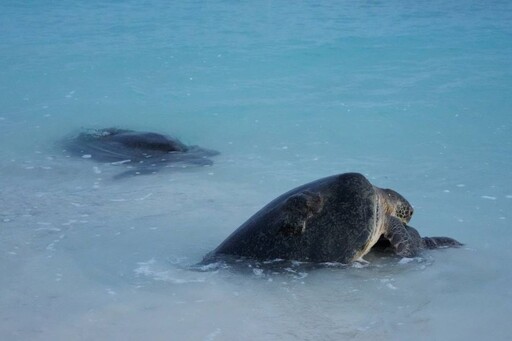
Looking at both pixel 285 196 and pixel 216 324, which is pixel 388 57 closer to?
pixel 285 196

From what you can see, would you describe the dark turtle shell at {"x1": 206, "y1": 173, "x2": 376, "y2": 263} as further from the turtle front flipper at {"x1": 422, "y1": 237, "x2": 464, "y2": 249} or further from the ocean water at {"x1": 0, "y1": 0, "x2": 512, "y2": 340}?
the turtle front flipper at {"x1": 422, "y1": 237, "x2": 464, "y2": 249}

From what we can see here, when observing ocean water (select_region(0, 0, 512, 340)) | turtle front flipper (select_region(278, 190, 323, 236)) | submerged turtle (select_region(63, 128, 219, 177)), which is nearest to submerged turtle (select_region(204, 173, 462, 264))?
turtle front flipper (select_region(278, 190, 323, 236))

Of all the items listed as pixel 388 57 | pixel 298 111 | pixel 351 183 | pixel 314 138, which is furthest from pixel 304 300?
pixel 388 57

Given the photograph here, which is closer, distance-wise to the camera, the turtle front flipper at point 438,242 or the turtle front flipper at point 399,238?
the turtle front flipper at point 399,238

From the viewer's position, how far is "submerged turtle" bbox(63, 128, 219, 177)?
22.0 feet

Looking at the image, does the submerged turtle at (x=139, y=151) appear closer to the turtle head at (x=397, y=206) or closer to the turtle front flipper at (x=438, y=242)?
the turtle head at (x=397, y=206)

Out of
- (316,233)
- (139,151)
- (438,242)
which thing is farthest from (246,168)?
(316,233)

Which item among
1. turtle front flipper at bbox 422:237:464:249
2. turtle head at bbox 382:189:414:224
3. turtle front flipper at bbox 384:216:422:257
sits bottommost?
turtle front flipper at bbox 422:237:464:249

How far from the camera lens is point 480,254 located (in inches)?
186

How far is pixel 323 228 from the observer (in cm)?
436

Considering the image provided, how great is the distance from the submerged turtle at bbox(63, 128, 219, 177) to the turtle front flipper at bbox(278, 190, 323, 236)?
235 centimetres

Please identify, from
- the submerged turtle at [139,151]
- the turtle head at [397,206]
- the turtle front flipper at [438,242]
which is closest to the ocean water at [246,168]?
the turtle front flipper at [438,242]

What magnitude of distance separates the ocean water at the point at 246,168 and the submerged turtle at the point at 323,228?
118mm

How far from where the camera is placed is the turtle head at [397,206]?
15.4 feet
